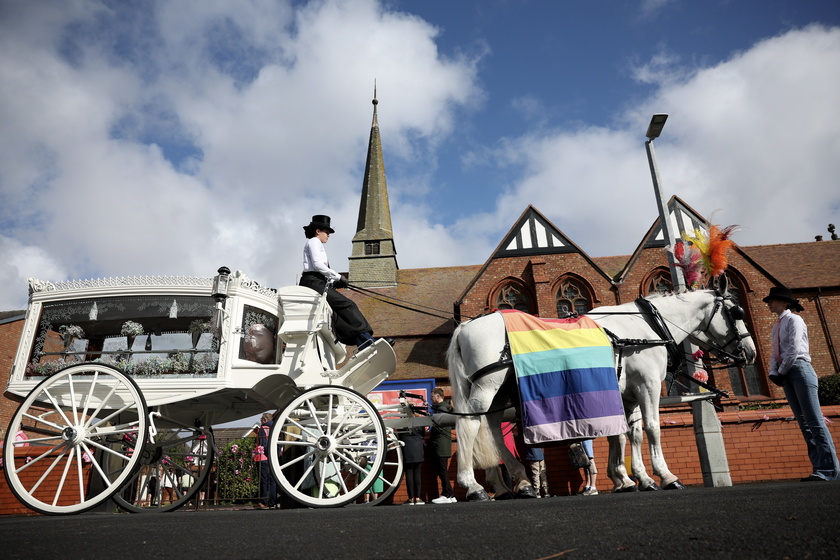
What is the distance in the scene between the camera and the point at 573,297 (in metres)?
23.0

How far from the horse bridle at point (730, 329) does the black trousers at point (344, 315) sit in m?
3.82

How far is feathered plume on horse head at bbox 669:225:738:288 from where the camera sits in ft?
20.5

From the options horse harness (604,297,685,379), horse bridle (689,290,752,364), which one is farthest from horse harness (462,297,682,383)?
horse bridle (689,290,752,364)

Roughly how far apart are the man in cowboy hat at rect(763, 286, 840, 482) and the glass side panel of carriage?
615 centimetres

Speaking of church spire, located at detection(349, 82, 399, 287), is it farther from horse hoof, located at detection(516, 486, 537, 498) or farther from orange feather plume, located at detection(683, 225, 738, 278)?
horse hoof, located at detection(516, 486, 537, 498)

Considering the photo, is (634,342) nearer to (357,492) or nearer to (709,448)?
(709,448)

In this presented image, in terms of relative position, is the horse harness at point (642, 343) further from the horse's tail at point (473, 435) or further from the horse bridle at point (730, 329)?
the horse bridle at point (730, 329)

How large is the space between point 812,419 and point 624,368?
2.20m

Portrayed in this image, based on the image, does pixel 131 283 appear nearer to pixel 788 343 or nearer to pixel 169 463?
pixel 169 463

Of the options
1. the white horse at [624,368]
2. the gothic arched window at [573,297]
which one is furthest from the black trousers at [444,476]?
the gothic arched window at [573,297]

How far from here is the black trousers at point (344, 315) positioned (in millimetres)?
5676

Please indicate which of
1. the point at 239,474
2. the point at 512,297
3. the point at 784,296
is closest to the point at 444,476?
the point at 784,296

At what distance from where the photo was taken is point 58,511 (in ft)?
14.0

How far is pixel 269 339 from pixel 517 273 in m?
18.9
